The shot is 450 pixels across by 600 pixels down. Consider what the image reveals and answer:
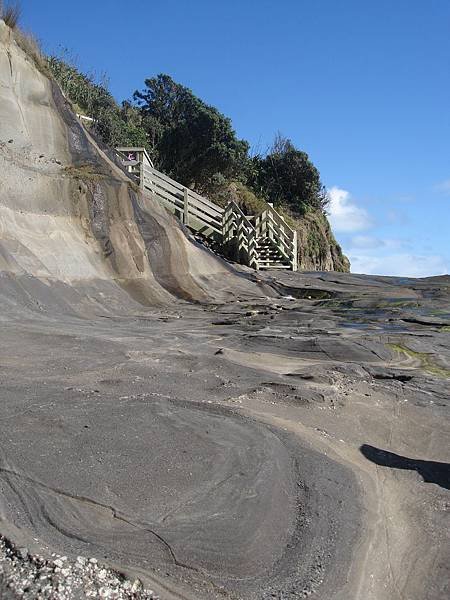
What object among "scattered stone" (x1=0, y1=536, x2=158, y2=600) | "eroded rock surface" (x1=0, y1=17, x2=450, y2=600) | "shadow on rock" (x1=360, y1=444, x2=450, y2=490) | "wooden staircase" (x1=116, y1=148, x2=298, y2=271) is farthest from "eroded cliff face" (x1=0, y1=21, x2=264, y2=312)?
"scattered stone" (x1=0, y1=536, x2=158, y2=600)

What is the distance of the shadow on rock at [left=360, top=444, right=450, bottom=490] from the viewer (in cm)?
479

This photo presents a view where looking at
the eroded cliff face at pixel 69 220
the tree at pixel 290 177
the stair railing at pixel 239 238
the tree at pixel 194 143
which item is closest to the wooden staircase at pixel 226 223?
the stair railing at pixel 239 238

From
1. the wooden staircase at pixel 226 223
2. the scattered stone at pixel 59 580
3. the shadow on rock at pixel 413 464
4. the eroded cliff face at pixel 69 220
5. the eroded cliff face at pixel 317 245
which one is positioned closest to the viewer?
the scattered stone at pixel 59 580

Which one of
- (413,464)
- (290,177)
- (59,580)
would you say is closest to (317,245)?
(290,177)

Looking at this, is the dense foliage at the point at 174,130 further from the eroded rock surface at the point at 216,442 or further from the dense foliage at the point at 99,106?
the eroded rock surface at the point at 216,442

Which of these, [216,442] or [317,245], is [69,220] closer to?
[216,442]

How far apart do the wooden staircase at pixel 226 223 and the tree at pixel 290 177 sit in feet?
38.7

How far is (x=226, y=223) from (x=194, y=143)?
30.0ft

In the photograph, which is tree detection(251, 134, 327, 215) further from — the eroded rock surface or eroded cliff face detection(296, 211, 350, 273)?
the eroded rock surface

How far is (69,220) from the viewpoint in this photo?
1513cm

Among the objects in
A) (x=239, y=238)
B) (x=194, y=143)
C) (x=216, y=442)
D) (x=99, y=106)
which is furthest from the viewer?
(x=194, y=143)

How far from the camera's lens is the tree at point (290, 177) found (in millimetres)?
37250

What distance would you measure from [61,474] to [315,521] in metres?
1.73

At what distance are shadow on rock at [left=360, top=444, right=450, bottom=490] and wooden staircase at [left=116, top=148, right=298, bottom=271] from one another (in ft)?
50.7
